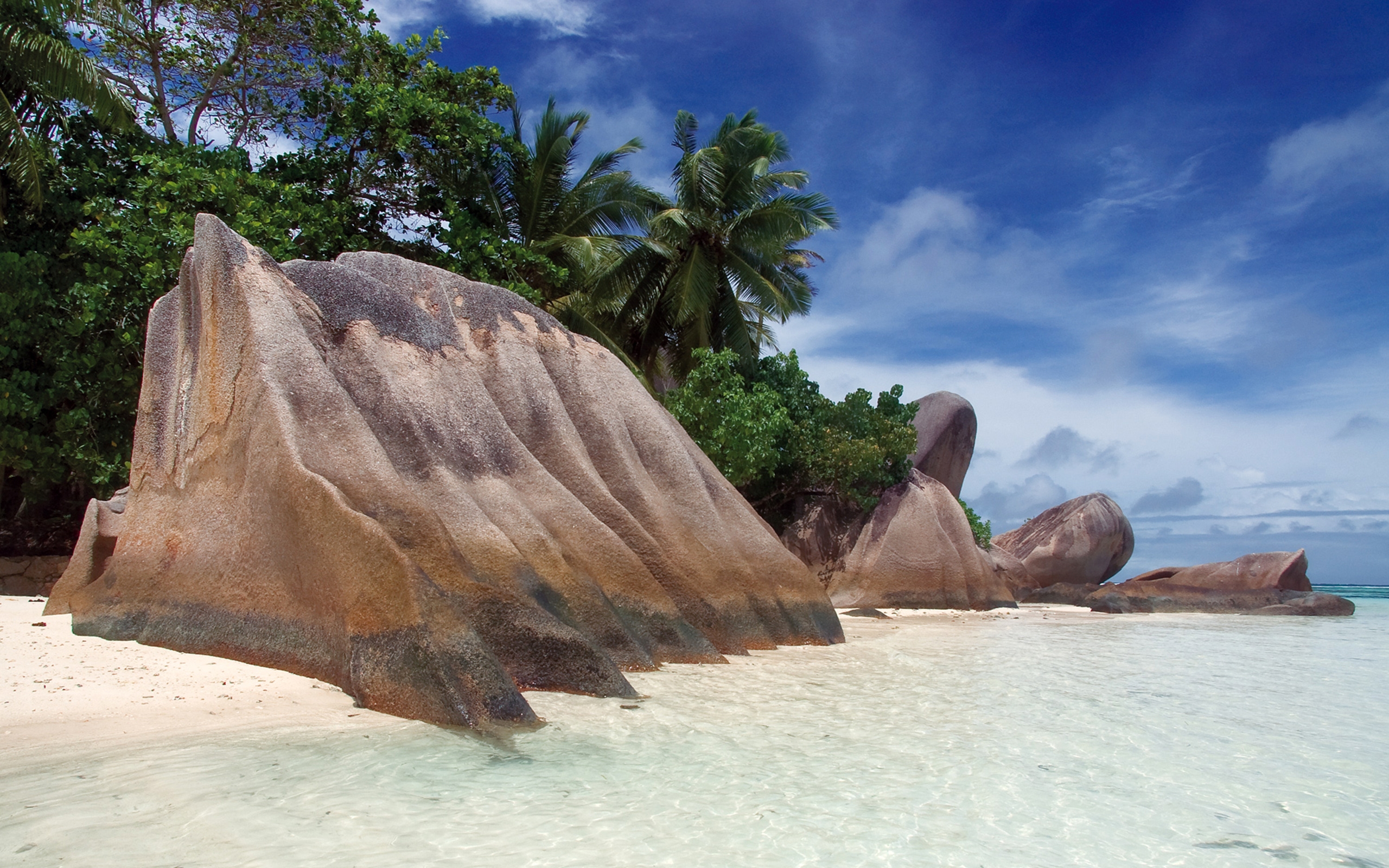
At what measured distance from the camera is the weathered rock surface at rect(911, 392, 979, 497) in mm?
24141

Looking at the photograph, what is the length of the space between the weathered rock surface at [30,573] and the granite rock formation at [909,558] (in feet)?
42.2

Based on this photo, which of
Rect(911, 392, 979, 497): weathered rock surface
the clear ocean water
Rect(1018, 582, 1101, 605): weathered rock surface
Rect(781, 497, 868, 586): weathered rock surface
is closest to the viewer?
the clear ocean water

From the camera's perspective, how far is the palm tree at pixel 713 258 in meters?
20.2

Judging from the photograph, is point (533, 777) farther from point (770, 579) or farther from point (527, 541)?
point (770, 579)

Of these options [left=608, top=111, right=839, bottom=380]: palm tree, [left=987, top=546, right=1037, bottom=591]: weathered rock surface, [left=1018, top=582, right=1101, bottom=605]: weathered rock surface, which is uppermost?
[left=608, top=111, right=839, bottom=380]: palm tree

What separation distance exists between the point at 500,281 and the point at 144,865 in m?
13.8

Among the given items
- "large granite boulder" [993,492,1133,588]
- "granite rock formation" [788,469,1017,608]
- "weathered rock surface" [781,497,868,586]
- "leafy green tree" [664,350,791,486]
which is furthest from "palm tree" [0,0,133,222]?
"large granite boulder" [993,492,1133,588]

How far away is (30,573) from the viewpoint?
12.9 m

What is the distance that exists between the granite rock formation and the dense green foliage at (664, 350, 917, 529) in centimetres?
56

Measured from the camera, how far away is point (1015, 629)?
13.6 m

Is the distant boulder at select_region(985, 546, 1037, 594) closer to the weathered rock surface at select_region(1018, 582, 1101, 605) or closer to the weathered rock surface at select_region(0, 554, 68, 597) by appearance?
the weathered rock surface at select_region(1018, 582, 1101, 605)

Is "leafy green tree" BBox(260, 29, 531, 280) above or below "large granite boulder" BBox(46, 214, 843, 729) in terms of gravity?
above

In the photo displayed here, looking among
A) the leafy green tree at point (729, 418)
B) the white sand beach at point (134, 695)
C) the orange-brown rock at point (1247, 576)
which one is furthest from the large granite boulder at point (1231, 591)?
the white sand beach at point (134, 695)

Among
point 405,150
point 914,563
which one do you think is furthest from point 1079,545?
point 405,150
